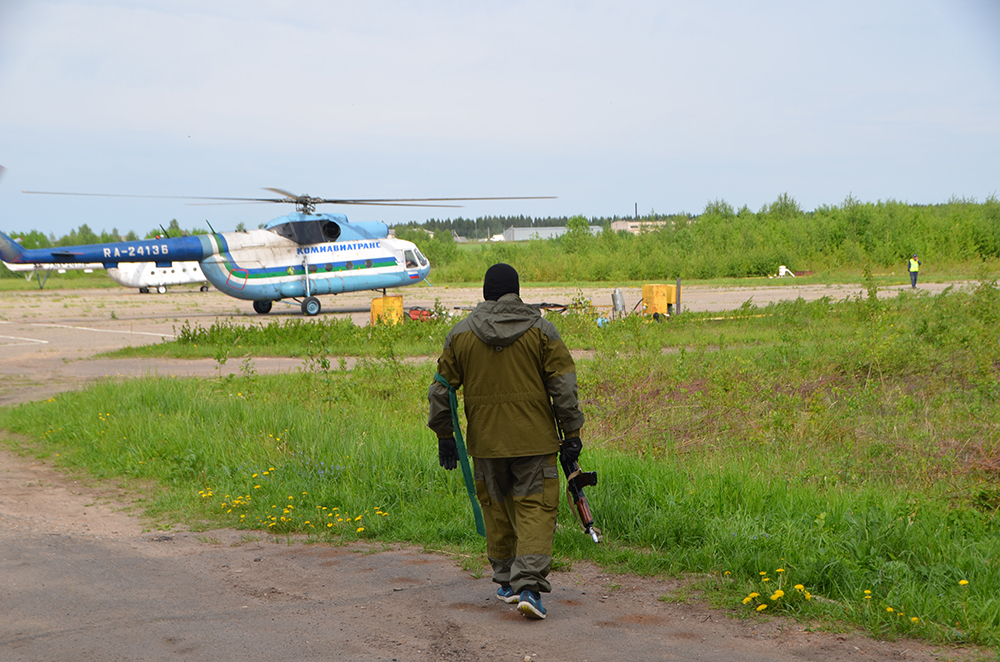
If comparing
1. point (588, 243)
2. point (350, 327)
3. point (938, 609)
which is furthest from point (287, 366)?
point (588, 243)

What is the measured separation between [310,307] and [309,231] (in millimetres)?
2631

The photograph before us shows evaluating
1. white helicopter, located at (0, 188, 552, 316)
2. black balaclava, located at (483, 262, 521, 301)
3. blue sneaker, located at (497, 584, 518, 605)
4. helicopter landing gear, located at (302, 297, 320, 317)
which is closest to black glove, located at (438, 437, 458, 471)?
blue sneaker, located at (497, 584, 518, 605)

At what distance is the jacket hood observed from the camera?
441 cm

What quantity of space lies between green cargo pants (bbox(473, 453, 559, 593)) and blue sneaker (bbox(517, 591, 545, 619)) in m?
0.04

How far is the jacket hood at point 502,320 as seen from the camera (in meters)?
4.41

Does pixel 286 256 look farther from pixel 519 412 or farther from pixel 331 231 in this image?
pixel 519 412

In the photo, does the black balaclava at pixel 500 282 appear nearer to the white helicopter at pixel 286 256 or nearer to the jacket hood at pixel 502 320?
the jacket hood at pixel 502 320

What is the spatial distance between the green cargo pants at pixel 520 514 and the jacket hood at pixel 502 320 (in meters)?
0.68

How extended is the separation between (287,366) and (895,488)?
38.7 feet

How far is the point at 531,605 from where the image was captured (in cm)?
432

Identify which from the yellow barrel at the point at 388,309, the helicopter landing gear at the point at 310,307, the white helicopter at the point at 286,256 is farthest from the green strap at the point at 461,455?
the helicopter landing gear at the point at 310,307

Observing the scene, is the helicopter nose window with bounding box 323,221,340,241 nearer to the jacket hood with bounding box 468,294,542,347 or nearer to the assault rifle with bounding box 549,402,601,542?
the assault rifle with bounding box 549,402,601,542

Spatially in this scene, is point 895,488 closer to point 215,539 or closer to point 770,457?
point 770,457

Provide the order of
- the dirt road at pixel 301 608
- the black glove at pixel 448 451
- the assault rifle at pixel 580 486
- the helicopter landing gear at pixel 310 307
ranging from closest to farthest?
the dirt road at pixel 301 608 < the black glove at pixel 448 451 < the assault rifle at pixel 580 486 < the helicopter landing gear at pixel 310 307
